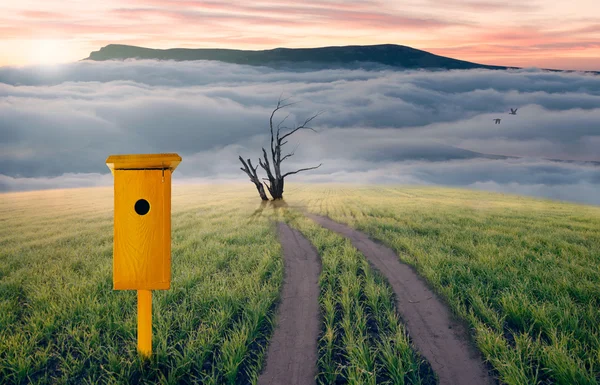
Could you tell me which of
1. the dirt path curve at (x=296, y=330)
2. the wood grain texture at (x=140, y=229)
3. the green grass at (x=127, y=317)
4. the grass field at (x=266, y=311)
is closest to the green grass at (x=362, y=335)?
the grass field at (x=266, y=311)

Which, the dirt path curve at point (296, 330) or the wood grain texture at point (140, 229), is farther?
the dirt path curve at point (296, 330)

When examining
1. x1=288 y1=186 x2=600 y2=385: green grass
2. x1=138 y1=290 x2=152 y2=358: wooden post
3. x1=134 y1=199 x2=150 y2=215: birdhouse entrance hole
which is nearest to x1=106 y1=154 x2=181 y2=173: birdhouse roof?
x1=134 y1=199 x2=150 y2=215: birdhouse entrance hole

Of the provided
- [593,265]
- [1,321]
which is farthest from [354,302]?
[593,265]

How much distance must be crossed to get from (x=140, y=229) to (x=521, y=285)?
5932 mm

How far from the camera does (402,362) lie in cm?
425

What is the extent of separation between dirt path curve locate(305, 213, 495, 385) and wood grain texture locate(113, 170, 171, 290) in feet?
10.4

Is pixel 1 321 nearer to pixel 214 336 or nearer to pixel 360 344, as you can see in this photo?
pixel 214 336

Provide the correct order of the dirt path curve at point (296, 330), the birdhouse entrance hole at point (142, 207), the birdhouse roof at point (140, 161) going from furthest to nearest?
the dirt path curve at point (296, 330) < the birdhouse entrance hole at point (142, 207) < the birdhouse roof at point (140, 161)

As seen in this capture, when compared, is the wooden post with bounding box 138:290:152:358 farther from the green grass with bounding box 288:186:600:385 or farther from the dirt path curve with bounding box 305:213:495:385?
the green grass with bounding box 288:186:600:385

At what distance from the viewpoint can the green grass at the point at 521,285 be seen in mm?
4156

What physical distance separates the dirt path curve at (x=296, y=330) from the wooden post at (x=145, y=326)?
1.31 m

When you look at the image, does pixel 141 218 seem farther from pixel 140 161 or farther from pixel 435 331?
pixel 435 331

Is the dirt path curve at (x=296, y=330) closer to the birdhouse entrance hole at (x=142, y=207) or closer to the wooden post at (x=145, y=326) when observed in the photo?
the wooden post at (x=145, y=326)

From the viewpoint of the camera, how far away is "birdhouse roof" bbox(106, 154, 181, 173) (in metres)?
3.84
